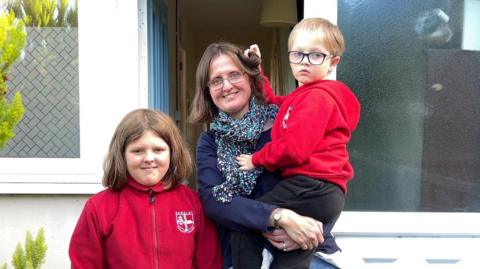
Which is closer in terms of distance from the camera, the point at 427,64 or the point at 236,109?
the point at 236,109

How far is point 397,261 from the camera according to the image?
2.29 metres

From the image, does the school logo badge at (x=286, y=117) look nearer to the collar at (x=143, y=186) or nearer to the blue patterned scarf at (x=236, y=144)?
the blue patterned scarf at (x=236, y=144)

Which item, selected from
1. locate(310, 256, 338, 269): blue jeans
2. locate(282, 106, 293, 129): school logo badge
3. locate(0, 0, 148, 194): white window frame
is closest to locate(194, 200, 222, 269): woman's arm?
locate(310, 256, 338, 269): blue jeans

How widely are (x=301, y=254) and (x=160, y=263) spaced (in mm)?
461

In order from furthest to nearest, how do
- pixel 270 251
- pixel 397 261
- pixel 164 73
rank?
pixel 164 73, pixel 397 261, pixel 270 251

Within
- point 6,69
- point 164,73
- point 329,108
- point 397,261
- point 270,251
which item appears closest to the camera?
point 329,108

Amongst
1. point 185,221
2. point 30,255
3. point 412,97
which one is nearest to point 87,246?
point 185,221

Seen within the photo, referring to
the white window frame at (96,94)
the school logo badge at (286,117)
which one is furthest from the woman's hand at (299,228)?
the white window frame at (96,94)

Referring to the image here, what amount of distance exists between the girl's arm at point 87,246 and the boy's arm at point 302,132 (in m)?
0.58

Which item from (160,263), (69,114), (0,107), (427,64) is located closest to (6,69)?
(0,107)

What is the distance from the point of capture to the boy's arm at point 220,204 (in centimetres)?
132

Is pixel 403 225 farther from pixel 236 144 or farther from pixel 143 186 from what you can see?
pixel 143 186

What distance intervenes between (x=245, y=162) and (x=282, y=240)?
0.28 m

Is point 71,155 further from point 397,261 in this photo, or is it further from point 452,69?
point 452,69
